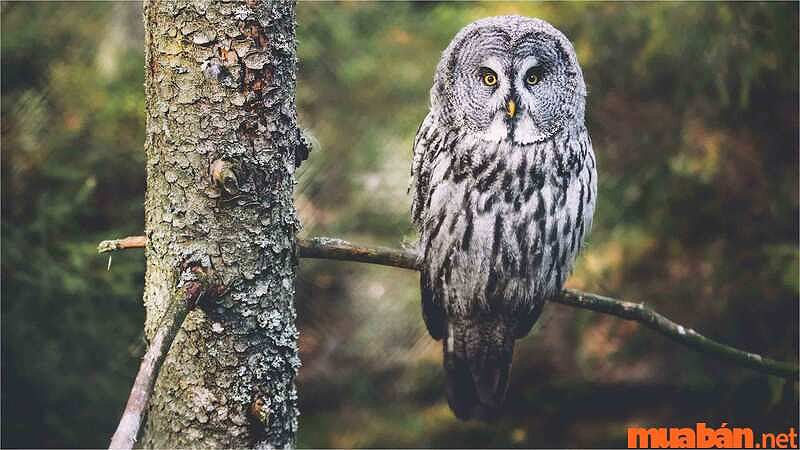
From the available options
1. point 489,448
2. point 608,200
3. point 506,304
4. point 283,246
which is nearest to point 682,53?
point 608,200

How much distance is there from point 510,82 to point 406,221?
72.9 inches

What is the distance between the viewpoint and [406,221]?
3404mm

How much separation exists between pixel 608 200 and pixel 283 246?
2087mm

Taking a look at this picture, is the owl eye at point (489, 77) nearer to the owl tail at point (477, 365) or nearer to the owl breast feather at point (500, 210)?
the owl breast feather at point (500, 210)

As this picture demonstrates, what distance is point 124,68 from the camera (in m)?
3.03

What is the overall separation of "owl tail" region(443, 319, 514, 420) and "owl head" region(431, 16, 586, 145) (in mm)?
587

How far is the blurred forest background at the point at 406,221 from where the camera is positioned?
2.58 m

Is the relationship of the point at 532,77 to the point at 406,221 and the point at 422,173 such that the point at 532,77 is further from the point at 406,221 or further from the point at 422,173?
the point at 406,221

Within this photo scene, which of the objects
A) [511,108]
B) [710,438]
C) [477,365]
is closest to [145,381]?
[511,108]

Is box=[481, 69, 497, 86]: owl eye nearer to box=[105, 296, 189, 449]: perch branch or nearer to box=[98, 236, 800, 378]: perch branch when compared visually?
box=[98, 236, 800, 378]: perch branch

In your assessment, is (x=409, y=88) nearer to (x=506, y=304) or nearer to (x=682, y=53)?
(x=682, y=53)

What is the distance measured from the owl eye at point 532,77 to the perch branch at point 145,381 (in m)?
0.89

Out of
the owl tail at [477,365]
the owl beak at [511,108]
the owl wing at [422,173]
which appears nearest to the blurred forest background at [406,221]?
the owl tail at [477,365]

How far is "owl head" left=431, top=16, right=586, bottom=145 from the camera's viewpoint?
1.54m
